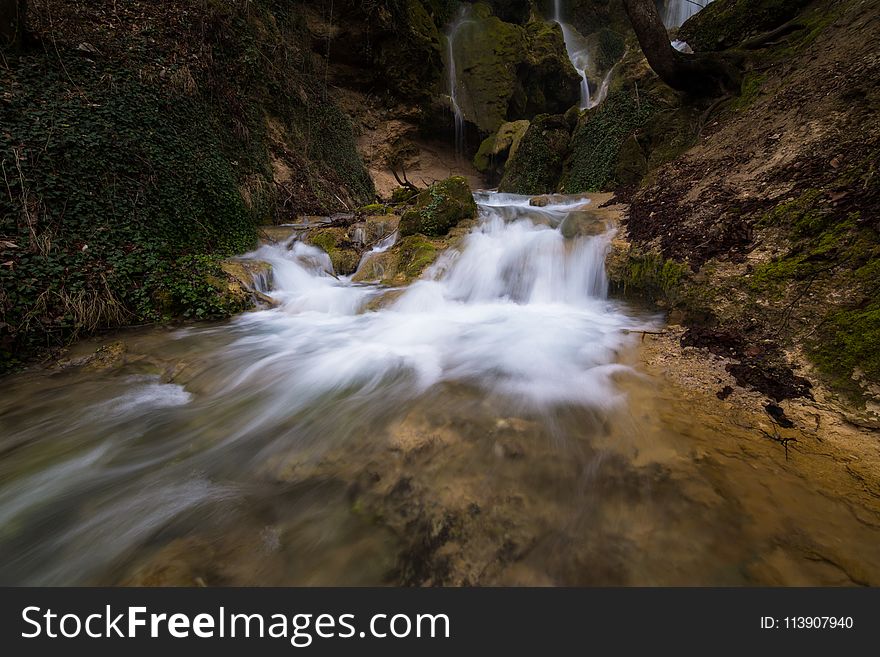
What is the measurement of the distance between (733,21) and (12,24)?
45.6 ft

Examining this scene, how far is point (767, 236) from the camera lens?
3.35 metres

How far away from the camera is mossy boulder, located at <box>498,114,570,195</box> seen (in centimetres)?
1399

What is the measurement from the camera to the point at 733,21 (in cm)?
819

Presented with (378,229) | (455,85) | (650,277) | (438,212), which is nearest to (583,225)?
(650,277)

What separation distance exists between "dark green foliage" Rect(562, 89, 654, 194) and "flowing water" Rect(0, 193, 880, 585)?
8.03 meters

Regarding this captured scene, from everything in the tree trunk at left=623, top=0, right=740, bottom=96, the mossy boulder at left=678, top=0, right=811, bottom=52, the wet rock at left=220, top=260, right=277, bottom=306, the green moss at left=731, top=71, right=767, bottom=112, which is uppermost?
the mossy boulder at left=678, top=0, right=811, bottom=52

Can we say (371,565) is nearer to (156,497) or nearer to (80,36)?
(156,497)

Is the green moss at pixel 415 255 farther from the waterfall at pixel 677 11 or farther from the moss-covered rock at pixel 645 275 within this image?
the waterfall at pixel 677 11

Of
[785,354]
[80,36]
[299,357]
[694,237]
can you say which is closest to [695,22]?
[694,237]

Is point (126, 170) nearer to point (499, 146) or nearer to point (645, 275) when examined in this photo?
point (645, 275)

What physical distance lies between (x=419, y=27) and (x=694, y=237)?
20.4m

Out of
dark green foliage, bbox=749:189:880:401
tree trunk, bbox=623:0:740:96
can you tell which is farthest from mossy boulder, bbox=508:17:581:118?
dark green foliage, bbox=749:189:880:401

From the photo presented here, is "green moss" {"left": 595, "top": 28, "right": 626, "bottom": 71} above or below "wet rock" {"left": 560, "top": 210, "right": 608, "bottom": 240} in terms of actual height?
above

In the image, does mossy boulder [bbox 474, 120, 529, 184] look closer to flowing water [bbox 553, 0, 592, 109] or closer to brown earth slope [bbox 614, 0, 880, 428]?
flowing water [bbox 553, 0, 592, 109]
